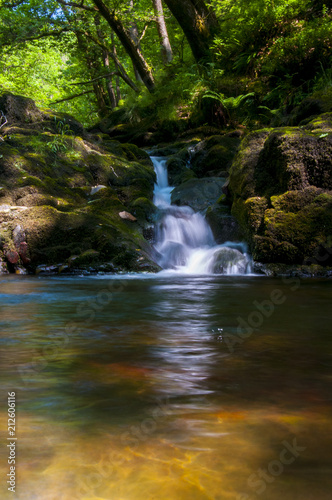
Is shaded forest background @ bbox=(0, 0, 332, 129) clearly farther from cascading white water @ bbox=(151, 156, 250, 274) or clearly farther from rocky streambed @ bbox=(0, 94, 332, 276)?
cascading white water @ bbox=(151, 156, 250, 274)

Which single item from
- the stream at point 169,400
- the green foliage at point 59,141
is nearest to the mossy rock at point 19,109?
the green foliage at point 59,141

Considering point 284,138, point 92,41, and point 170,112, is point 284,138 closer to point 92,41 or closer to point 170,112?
point 170,112

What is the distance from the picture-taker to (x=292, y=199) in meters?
7.65

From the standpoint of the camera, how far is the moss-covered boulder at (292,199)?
735cm

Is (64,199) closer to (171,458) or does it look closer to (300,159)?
(300,159)

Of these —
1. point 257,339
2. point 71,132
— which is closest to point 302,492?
point 257,339

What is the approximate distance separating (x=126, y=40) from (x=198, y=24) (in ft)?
9.04

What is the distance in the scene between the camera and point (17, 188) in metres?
9.02

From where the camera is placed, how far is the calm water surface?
1.25 metres

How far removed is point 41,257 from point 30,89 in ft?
43.5

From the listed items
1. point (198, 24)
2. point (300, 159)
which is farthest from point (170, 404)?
point (198, 24)

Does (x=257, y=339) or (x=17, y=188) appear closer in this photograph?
(x=257, y=339)

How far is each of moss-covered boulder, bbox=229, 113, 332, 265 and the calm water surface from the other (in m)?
3.64

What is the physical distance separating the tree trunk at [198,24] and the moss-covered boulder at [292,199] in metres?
9.25
